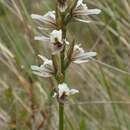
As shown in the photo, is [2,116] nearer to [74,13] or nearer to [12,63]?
[12,63]

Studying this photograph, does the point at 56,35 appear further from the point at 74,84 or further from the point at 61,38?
the point at 74,84

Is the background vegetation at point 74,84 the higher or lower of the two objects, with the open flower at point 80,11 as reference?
lower

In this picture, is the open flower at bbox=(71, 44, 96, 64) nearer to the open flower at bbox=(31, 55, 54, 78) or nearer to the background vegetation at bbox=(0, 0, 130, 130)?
the open flower at bbox=(31, 55, 54, 78)

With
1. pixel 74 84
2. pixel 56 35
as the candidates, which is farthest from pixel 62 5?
pixel 74 84

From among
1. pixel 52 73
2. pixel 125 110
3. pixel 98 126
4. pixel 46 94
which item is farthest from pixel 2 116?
pixel 52 73

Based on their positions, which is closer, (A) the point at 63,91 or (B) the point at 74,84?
(A) the point at 63,91

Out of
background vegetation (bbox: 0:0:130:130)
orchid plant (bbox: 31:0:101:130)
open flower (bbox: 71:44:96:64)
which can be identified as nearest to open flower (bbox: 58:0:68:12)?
orchid plant (bbox: 31:0:101:130)

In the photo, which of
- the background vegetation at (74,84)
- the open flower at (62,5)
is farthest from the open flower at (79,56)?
the background vegetation at (74,84)

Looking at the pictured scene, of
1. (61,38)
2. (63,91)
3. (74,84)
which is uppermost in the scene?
(61,38)

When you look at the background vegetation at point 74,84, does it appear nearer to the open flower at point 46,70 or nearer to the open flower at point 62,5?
the open flower at point 46,70
